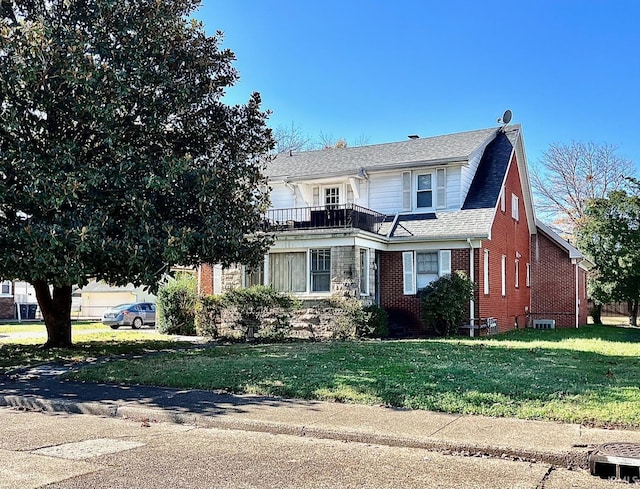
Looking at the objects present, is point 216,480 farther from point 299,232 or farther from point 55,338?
point 299,232

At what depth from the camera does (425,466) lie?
625cm

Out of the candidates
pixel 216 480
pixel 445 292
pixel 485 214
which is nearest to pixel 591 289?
pixel 485 214

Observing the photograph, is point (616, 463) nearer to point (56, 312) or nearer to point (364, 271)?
point (56, 312)

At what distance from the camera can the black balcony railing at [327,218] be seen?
844 inches

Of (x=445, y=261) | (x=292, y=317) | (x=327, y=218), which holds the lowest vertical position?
(x=292, y=317)

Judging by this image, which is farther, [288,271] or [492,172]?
[492,172]

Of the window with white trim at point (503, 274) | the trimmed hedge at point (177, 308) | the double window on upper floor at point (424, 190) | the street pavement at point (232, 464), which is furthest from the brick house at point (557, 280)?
the street pavement at point (232, 464)

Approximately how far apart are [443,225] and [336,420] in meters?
15.1

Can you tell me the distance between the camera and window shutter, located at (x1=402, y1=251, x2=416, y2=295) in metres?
22.3

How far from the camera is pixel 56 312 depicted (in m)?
17.2

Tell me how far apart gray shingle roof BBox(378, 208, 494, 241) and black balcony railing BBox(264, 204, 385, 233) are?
0.65 m

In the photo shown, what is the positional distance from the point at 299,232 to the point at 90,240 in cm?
1003

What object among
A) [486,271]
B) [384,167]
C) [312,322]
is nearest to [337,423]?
[312,322]

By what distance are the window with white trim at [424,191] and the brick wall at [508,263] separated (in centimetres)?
247
